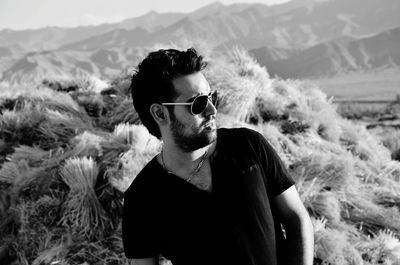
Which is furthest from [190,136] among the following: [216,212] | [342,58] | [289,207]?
[342,58]

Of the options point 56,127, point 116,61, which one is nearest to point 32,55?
point 116,61

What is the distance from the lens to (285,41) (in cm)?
12744

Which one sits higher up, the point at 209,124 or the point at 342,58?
the point at 209,124

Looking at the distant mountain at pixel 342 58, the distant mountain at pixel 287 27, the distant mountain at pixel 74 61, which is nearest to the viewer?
the distant mountain at pixel 342 58

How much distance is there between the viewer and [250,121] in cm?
474

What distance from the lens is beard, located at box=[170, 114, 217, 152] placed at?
1854mm

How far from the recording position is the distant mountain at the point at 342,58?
75.1 m

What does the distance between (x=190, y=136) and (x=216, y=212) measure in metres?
0.31

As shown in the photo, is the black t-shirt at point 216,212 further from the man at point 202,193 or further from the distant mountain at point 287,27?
the distant mountain at point 287,27

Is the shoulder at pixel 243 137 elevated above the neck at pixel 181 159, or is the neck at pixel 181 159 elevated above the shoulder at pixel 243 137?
the shoulder at pixel 243 137

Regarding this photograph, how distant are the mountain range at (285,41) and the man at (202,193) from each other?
4009 centimetres

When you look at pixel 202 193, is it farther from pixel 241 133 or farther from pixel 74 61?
pixel 74 61

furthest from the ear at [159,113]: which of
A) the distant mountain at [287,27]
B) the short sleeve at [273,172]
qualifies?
the distant mountain at [287,27]

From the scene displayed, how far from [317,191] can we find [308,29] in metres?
135
